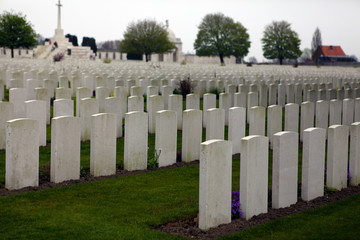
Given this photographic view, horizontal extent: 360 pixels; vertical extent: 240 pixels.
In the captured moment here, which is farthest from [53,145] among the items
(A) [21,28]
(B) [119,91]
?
(A) [21,28]

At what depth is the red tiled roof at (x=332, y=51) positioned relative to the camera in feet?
317

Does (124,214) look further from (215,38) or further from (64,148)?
(215,38)

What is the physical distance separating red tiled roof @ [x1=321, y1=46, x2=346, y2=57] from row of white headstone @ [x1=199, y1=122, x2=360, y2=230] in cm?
9325

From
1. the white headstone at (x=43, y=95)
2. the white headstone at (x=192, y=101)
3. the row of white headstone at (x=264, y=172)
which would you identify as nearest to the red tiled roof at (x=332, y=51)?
the white headstone at (x=192, y=101)

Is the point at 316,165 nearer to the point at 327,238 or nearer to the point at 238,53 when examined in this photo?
the point at 327,238

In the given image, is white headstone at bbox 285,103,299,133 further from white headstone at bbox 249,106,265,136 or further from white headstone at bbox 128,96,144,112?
white headstone at bbox 128,96,144,112

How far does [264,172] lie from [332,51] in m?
98.1

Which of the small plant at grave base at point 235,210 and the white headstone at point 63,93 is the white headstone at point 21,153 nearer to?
the small plant at grave base at point 235,210

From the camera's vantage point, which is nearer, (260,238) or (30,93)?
(260,238)

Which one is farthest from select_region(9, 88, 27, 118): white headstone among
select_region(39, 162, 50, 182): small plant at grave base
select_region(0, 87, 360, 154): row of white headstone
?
select_region(39, 162, 50, 182): small plant at grave base

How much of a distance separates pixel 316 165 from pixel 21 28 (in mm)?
41459

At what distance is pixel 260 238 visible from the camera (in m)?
4.39

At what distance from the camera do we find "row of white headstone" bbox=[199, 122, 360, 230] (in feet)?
15.0

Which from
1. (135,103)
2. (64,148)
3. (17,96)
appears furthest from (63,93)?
(64,148)
